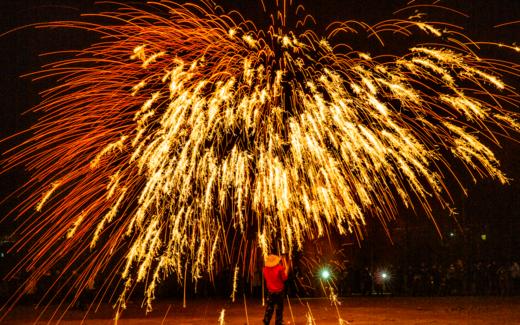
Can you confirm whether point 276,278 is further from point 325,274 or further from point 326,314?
point 325,274

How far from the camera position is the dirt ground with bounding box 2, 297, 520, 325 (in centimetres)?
1470

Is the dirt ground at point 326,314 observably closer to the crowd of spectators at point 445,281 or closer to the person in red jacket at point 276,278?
the person in red jacket at point 276,278

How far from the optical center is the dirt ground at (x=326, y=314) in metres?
14.7

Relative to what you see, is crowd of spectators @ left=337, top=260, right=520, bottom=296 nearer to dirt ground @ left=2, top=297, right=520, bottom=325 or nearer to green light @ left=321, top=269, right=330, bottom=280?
green light @ left=321, top=269, right=330, bottom=280

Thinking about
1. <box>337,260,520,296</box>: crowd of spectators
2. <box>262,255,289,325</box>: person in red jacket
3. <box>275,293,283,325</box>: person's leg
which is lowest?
<box>275,293,283,325</box>: person's leg

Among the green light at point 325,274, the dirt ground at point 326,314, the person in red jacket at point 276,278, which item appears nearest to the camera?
the person in red jacket at point 276,278

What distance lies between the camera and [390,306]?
18.9 m

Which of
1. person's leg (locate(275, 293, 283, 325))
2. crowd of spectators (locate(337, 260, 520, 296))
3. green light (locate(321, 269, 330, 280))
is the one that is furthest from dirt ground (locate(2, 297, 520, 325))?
crowd of spectators (locate(337, 260, 520, 296))

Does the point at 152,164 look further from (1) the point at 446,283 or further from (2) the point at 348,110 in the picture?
(1) the point at 446,283

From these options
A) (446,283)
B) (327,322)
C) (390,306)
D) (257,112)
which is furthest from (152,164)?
(446,283)

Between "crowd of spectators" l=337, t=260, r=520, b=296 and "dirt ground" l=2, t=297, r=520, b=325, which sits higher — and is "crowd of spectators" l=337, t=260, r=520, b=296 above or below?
above

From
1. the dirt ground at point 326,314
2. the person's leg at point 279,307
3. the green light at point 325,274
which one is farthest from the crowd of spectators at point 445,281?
the person's leg at point 279,307

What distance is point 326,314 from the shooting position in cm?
1662

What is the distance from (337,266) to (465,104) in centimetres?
1693
